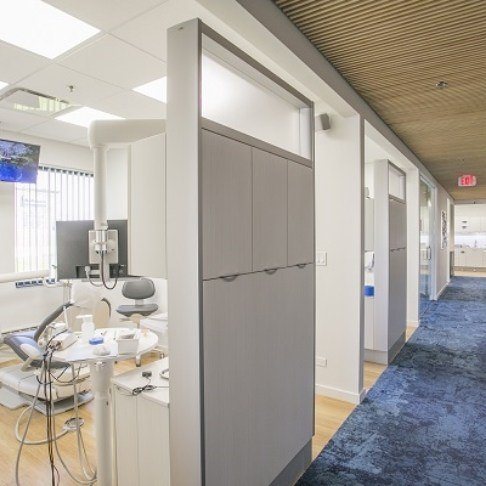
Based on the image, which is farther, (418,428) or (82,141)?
(82,141)

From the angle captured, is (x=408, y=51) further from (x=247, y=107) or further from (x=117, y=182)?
(x=117, y=182)

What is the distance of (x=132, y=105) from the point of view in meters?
3.86

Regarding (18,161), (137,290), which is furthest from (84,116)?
(137,290)

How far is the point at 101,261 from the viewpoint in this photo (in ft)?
7.02

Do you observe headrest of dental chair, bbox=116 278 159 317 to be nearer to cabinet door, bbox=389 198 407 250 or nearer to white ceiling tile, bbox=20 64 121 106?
white ceiling tile, bbox=20 64 121 106

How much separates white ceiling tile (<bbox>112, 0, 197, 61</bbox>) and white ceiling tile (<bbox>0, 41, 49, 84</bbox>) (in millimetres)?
816

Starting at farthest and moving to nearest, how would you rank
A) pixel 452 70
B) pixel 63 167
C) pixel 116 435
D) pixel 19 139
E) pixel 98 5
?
1. pixel 63 167
2. pixel 19 139
3. pixel 452 70
4. pixel 98 5
5. pixel 116 435

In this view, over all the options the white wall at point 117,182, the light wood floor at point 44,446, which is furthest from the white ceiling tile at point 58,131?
the light wood floor at point 44,446

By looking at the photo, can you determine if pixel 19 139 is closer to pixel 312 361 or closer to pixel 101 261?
pixel 101 261

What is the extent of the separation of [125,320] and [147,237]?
13.0 ft

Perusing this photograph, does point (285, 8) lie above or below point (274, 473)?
above

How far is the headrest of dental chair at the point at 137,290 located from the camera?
215 inches

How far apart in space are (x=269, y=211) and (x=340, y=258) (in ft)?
5.49

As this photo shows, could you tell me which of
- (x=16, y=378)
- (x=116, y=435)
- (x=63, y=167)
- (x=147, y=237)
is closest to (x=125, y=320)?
(x=16, y=378)
